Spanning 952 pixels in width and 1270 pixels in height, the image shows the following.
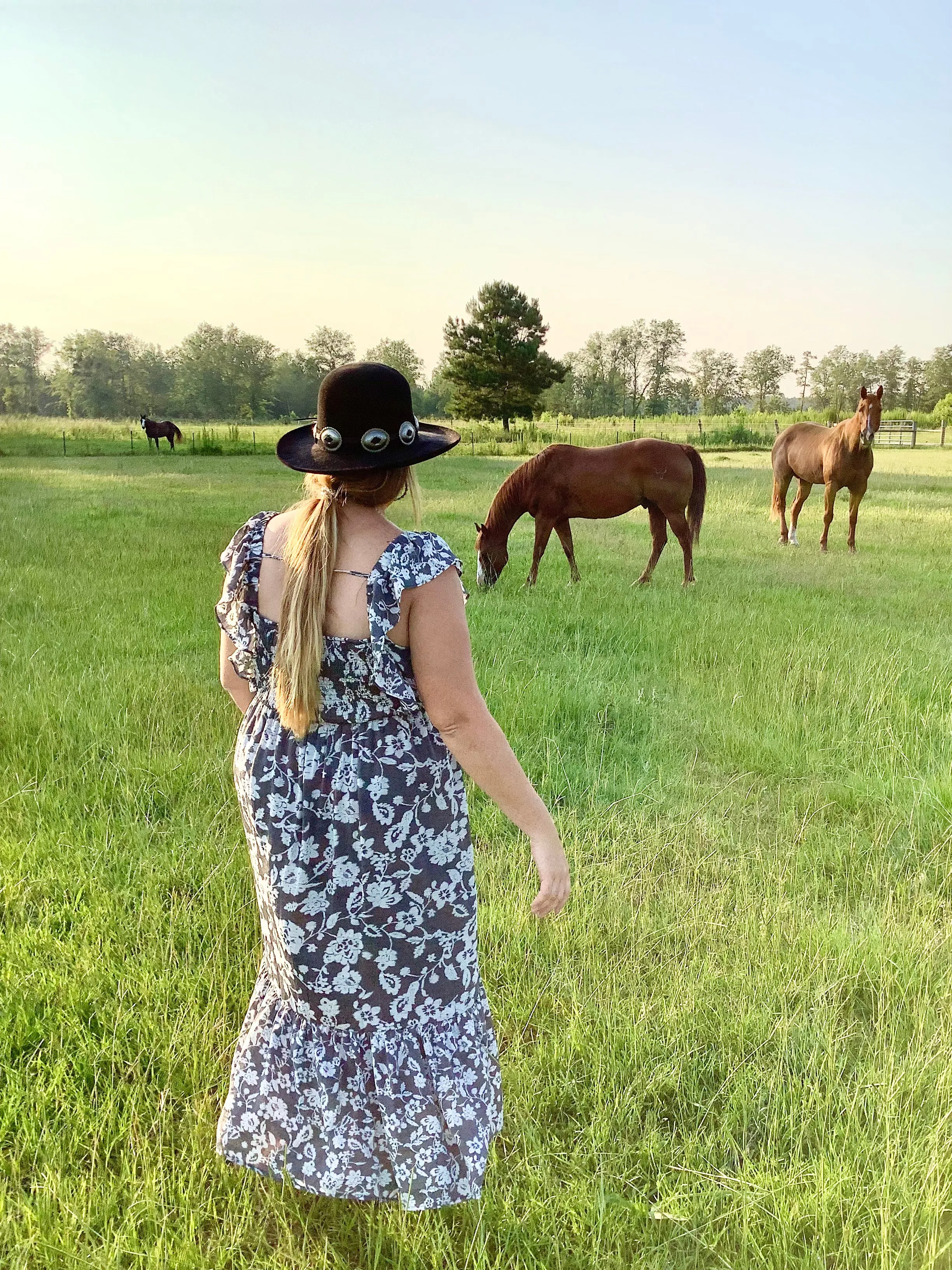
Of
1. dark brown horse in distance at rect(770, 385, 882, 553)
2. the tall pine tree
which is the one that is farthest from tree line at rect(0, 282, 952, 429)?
dark brown horse in distance at rect(770, 385, 882, 553)

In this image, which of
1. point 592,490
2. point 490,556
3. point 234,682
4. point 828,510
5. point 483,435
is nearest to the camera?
point 234,682

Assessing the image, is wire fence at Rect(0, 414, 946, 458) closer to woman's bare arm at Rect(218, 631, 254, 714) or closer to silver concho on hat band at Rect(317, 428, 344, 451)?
woman's bare arm at Rect(218, 631, 254, 714)

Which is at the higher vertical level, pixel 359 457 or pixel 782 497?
pixel 782 497

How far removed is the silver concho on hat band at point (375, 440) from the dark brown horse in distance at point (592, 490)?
22.0ft

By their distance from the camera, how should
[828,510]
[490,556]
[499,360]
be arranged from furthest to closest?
[499,360] → [828,510] → [490,556]

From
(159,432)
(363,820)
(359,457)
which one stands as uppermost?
(159,432)

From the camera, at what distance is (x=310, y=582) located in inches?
56.7

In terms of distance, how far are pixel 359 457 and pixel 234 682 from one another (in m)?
0.67

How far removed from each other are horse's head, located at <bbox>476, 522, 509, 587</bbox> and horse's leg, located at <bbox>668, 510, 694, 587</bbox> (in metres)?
1.92

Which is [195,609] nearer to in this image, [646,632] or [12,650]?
[12,650]

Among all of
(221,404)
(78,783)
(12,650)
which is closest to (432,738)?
(78,783)

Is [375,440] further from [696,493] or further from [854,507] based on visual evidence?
[854,507]

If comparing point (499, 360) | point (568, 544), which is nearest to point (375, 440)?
point (568, 544)

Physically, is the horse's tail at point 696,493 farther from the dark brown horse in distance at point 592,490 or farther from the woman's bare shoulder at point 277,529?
the woman's bare shoulder at point 277,529
